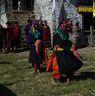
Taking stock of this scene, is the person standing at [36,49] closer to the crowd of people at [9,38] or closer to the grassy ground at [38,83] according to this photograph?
the grassy ground at [38,83]

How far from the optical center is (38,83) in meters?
11.0

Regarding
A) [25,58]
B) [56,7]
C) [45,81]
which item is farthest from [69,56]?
[56,7]

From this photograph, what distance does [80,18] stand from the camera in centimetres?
2331

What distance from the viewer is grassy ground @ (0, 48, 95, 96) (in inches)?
386

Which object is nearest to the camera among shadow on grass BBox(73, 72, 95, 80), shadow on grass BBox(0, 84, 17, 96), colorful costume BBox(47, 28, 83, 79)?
shadow on grass BBox(0, 84, 17, 96)

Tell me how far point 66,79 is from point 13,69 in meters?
2.94

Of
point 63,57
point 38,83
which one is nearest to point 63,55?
point 63,57

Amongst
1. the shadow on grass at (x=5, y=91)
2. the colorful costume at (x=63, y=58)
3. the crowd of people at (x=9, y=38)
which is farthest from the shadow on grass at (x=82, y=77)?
the crowd of people at (x=9, y=38)

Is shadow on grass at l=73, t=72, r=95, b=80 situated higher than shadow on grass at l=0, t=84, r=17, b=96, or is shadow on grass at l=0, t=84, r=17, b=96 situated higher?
shadow on grass at l=73, t=72, r=95, b=80

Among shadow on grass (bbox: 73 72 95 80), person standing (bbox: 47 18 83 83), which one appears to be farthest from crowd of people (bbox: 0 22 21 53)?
person standing (bbox: 47 18 83 83)

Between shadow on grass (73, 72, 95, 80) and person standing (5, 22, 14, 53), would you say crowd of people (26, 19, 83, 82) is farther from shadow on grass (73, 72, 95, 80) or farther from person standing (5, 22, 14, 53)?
person standing (5, 22, 14, 53)

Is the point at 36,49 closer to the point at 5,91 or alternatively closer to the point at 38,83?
the point at 38,83

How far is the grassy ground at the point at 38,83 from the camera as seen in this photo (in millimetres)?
9805

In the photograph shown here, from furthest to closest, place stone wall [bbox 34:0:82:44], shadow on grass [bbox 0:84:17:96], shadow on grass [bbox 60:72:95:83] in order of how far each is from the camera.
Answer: stone wall [bbox 34:0:82:44] → shadow on grass [bbox 60:72:95:83] → shadow on grass [bbox 0:84:17:96]
